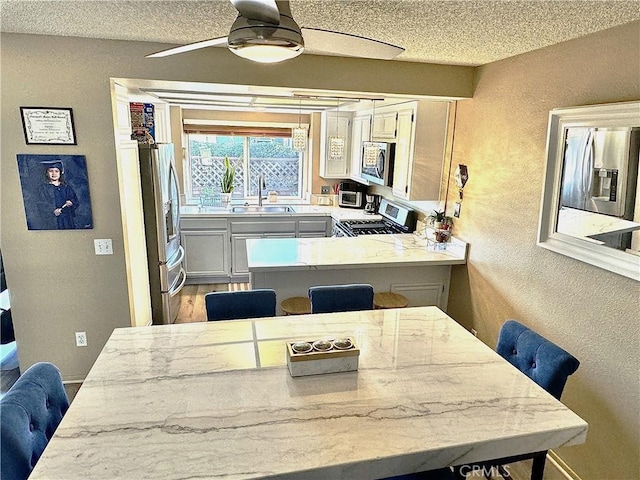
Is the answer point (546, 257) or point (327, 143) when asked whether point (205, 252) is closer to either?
point (327, 143)

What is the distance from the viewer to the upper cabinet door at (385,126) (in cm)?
381

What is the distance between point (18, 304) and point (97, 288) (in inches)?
20.4

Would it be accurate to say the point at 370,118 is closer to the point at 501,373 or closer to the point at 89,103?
the point at 89,103

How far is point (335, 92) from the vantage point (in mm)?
2869

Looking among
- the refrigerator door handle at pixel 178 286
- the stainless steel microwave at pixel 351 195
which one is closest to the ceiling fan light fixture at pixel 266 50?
the refrigerator door handle at pixel 178 286

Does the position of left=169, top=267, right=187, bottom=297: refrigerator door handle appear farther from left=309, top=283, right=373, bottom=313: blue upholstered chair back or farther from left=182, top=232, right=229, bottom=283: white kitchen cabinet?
left=309, top=283, right=373, bottom=313: blue upholstered chair back

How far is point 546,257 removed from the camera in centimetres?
239

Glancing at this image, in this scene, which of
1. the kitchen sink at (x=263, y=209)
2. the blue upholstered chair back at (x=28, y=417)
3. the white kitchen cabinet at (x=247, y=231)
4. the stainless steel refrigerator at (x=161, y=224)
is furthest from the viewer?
the kitchen sink at (x=263, y=209)

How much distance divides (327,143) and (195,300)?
2.53 meters

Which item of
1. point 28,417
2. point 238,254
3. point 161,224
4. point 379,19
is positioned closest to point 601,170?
point 379,19

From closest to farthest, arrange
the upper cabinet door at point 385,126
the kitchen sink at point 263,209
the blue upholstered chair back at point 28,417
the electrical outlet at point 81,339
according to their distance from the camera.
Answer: the blue upholstered chair back at point 28,417 → the electrical outlet at point 81,339 → the upper cabinet door at point 385,126 → the kitchen sink at point 263,209

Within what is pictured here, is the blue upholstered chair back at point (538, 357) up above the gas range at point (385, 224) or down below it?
below

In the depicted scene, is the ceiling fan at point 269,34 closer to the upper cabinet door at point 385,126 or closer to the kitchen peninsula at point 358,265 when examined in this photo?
the kitchen peninsula at point 358,265

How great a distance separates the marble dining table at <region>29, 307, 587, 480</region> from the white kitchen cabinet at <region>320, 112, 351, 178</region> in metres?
3.64
